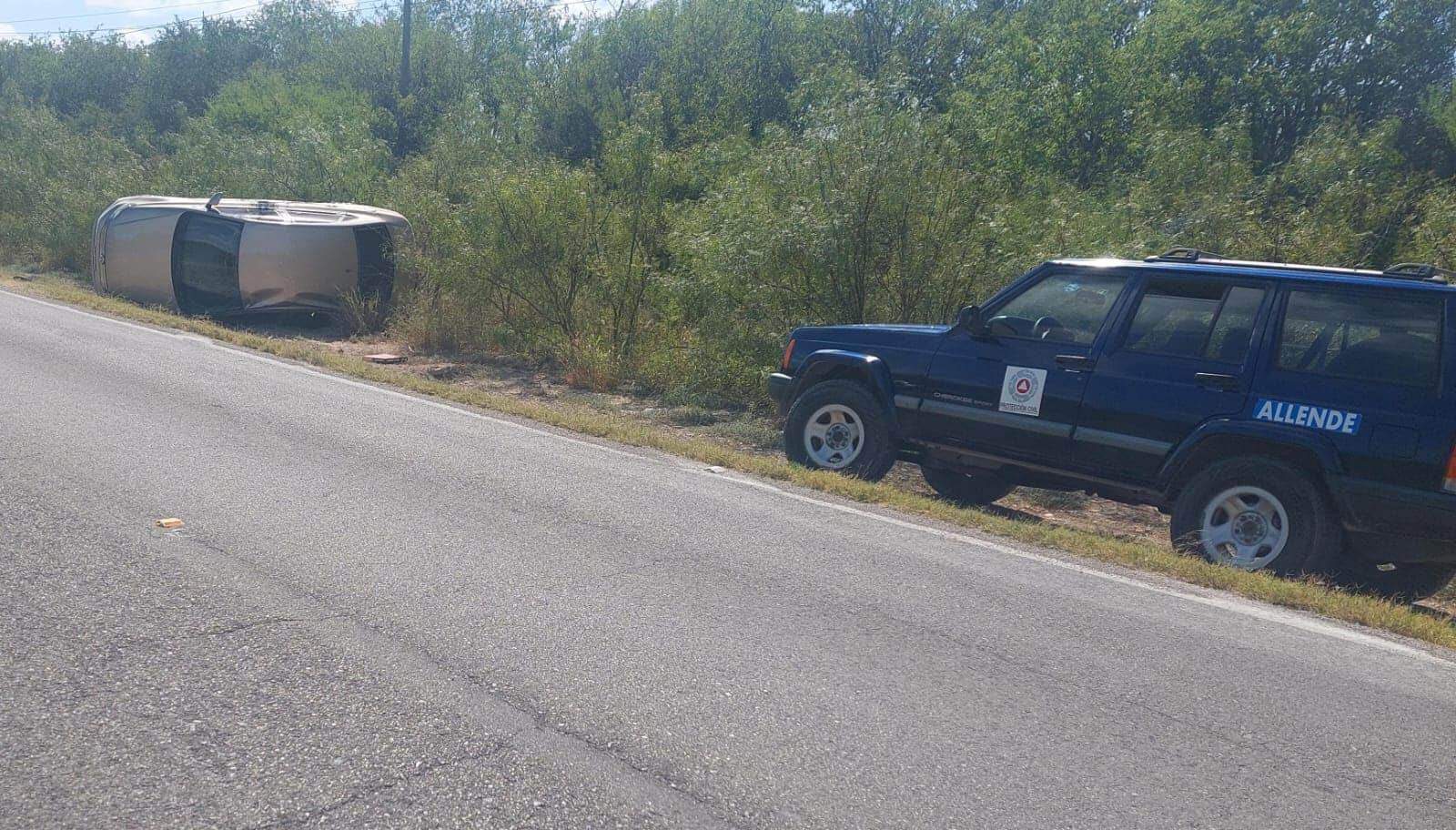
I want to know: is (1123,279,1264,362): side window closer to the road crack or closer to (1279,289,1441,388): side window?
(1279,289,1441,388): side window

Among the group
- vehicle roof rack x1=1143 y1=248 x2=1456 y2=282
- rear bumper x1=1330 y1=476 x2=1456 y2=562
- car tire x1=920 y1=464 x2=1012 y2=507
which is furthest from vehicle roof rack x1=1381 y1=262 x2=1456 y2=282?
car tire x1=920 y1=464 x2=1012 y2=507

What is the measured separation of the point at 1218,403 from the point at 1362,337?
2.86 feet

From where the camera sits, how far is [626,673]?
452 centimetres

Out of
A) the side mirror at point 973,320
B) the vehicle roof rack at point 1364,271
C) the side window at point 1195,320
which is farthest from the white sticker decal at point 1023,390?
the vehicle roof rack at point 1364,271

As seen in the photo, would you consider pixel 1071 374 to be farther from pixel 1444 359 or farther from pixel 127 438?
pixel 127 438

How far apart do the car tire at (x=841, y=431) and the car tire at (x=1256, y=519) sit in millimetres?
2266

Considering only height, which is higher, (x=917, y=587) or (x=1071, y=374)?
(x=1071, y=374)

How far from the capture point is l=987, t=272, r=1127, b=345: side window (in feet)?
25.0

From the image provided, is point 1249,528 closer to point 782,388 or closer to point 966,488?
point 966,488

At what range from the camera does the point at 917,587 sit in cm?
589

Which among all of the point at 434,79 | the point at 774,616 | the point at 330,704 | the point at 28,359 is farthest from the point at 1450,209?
the point at 434,79

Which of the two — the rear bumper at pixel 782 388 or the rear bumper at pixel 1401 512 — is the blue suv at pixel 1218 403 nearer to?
the rear bumper at pixel 1401 512

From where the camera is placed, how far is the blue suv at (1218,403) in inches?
250

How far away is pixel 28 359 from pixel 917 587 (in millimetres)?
10549
